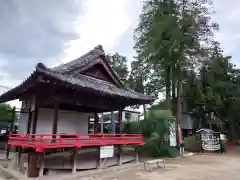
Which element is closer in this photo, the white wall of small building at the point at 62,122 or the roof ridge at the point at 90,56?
the white wall of small building at the point at 62,122

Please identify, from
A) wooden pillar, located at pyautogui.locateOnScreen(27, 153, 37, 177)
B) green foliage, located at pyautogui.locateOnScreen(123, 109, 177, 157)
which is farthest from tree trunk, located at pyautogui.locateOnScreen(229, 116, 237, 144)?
wooden pillar, located at pyautogui.locateOnScreen(27, 153, 37, 177)

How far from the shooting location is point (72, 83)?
31.6 feet

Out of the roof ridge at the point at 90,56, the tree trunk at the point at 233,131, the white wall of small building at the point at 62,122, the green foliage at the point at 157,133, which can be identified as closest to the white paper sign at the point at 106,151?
the white wall of small building at the point at 62,122

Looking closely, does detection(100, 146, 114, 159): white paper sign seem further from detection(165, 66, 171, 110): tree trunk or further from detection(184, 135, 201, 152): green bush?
detection(184, 135, 201, 152): green bush

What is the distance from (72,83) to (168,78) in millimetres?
13080

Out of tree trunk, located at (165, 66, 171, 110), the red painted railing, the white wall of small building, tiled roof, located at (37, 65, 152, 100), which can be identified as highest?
tree trunk, located at (165, 66, 171, 110)

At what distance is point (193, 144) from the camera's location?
20.8 m

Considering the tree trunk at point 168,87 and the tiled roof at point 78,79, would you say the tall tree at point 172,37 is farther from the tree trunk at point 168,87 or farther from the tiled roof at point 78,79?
the tiled roof at point 78,79

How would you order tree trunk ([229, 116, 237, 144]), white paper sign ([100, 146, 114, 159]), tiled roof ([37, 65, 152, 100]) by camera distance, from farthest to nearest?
tree trunk ([229, 116, 237, 144]) → white paper sign ([100, 146, 114, 159]) → tiled roof ([37, 65, 152, 100])

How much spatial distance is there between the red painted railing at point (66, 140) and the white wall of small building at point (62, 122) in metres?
1.97

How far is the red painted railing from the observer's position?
8.55 m

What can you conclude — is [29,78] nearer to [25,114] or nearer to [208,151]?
[25,114]

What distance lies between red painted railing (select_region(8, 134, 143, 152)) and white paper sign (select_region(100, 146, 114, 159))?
225mm

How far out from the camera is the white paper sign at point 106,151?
10885mm
